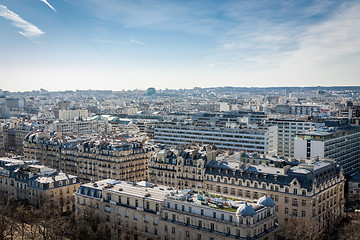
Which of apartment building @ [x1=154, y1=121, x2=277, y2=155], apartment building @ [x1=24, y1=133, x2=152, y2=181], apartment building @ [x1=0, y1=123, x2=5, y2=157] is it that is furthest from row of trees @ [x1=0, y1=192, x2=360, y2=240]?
apartment building @ [x1=0, y1=123, x2=5, y2=157]

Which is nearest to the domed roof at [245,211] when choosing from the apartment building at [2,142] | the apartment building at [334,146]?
the apartment building at [334,146]

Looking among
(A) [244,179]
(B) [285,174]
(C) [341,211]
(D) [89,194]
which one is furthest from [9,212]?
(C) [341,211]

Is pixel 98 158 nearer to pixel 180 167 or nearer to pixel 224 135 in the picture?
pixel 180 167

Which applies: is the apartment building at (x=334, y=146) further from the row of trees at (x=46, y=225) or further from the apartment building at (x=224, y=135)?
the row of trees at (x=46, y=225)

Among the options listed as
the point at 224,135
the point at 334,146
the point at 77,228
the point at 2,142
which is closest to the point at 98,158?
the point at 77,228

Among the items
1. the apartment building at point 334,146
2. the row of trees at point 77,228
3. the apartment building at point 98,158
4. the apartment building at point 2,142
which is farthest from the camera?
the apartment building at point 2,142

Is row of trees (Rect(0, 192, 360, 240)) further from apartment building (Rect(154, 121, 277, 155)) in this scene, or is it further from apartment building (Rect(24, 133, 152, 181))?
apartment building (Rect(154, 121, 277, 155))
